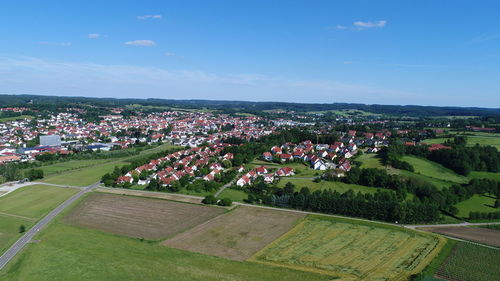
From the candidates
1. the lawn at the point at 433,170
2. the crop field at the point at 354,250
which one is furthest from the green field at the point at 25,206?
the lawn at the point at 433,170

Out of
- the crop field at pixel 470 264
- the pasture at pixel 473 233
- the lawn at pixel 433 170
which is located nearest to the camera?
the crop field at pixel 470 264

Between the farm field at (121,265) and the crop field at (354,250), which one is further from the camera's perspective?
the crop field at (354,250)

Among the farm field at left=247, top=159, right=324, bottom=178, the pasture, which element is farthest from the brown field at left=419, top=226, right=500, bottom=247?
the farm field at left=247, top=159, right=324, bottom=178

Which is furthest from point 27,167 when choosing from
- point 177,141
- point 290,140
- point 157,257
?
point 290,140

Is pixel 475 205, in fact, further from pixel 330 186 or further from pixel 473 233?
pixel 330 186

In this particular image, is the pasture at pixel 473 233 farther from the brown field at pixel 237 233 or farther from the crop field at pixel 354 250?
the brown field at pixel 237 233

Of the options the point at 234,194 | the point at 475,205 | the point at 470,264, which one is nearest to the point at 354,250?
the point at 470,264

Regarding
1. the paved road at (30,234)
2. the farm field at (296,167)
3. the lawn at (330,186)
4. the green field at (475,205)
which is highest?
the farm field at (296,167)
